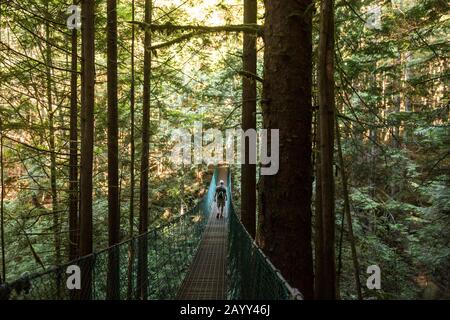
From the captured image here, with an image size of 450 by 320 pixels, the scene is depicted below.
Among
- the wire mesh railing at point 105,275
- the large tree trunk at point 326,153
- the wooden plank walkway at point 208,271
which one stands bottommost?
the wooden plank walkway at point 208,271

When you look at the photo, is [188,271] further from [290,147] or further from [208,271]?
[290,147]

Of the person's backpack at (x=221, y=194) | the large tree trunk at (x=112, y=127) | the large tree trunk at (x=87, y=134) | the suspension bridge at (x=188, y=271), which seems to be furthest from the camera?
the person's backpack at (x=221, y=194)

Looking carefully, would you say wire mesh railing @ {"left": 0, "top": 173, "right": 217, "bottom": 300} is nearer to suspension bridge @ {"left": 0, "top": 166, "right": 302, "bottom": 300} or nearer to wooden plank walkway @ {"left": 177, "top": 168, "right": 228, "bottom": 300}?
suspension bridge @ {"left": 0, "top": 166, "right": 302, "bottom": 300}

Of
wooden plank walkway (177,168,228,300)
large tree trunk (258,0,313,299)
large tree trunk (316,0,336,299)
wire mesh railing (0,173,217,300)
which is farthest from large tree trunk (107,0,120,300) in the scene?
large tree trunk (316,0,336,299)

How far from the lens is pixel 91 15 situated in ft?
14.6

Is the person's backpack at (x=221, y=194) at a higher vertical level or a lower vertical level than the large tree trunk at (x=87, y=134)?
lower

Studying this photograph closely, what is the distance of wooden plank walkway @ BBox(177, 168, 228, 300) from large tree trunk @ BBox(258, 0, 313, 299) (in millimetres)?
2993

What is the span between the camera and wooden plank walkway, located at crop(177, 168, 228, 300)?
5.63 meters

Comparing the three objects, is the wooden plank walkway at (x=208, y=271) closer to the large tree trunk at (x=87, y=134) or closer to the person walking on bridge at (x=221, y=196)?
the person walking on bridge at (x=221, y=196)

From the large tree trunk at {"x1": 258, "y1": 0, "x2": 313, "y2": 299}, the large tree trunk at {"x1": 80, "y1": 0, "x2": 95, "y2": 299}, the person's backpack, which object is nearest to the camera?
the large tree trunk at {"x1": 258, "y1": 0, "x2": 313, "y2": 299}

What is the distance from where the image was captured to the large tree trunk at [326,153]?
7.79 feet

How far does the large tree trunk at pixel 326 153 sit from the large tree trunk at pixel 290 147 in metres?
0.24

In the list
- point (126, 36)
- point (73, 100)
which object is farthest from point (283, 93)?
Result: point (126, 36)

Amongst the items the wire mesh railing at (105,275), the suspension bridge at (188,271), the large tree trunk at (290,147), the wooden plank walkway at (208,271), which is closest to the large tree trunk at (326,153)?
the large tree trunk at (290,147)
